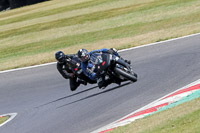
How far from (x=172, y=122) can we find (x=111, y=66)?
13.2ft

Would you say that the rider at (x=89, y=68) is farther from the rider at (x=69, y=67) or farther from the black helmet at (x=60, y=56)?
the black helmet at (x=60, y=56)

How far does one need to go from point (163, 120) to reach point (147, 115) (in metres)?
1.10

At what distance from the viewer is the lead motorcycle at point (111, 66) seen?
36.1 feet

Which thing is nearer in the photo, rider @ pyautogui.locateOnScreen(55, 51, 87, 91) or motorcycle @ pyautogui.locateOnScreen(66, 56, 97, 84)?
motorcycle @ pyautogui.locateOnScreen(66, 56, 97, 84)

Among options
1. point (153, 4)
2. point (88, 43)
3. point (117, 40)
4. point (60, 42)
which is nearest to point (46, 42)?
point (60, 42)

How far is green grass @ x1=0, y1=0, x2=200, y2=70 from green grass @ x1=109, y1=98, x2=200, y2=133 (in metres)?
9.28

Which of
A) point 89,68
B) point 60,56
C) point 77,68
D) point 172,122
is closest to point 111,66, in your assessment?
point 89,68

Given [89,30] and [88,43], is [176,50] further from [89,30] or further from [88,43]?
[89,30]

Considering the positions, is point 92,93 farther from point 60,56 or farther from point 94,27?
point 94,27

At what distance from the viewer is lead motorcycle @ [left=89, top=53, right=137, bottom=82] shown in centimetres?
1099

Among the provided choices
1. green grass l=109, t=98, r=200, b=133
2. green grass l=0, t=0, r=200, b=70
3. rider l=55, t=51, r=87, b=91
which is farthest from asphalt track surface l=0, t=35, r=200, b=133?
green grass l=0, t=0, r=200, b=70

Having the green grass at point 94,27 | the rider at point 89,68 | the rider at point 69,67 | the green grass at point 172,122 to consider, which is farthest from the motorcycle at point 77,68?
the green grass at point 94,27

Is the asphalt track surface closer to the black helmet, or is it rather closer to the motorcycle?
the motorcycle

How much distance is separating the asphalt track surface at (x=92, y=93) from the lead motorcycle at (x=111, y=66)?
50 cm
